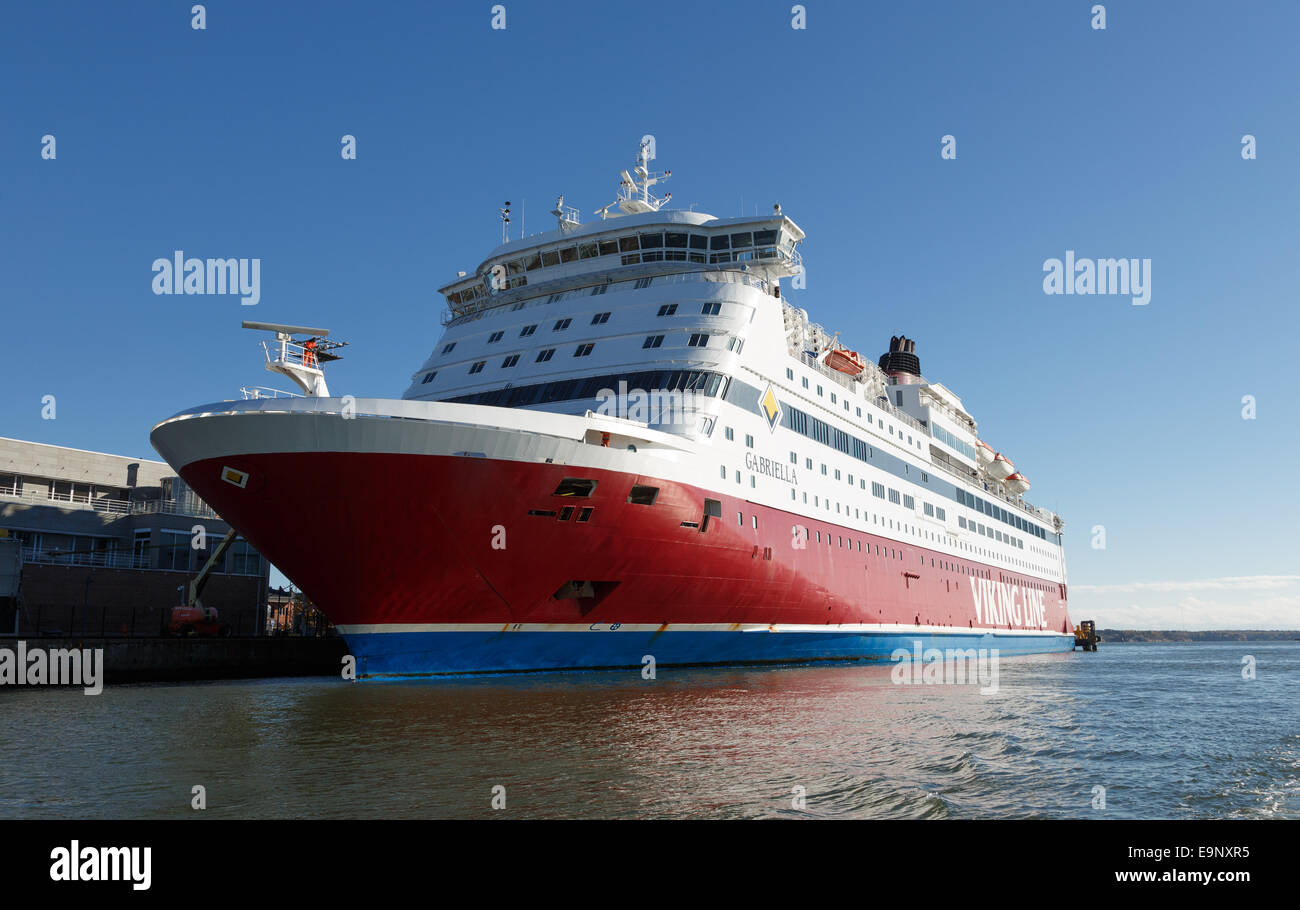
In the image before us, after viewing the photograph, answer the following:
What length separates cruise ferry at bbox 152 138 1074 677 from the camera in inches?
798

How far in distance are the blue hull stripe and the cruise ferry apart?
6cm

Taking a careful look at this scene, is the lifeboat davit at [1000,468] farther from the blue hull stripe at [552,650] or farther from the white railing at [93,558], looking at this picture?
the white railing at [93,558]

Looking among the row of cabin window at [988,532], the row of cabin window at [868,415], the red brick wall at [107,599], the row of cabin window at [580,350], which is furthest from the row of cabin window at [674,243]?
the row of cabin window at [988,532]

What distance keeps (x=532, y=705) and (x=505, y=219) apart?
88.1ft

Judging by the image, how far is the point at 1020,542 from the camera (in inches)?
2498

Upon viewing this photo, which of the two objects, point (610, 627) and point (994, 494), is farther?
point (994, 494)

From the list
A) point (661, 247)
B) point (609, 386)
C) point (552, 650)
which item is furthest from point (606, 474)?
point (661, 247)

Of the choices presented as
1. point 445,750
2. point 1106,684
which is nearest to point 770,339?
point 1106,684

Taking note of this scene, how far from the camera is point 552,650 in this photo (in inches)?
900

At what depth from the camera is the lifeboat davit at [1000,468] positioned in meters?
62.2

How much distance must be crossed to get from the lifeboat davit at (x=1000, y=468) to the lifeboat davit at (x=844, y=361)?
27671mm

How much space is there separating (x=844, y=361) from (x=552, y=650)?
2114 centimetres

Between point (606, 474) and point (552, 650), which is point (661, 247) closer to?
point (606, 474)

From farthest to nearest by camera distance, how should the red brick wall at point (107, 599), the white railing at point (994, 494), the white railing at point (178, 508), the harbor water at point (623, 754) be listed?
the white railing at point (994, 494), the white railing at point (178, 508), the red brick wall at point (107, 599), the harbor water at point (623, 754)
